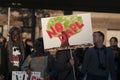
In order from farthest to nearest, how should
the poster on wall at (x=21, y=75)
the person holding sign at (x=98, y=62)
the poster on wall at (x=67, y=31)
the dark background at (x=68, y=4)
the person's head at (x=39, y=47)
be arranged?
the dark background at (x=68, y=4) < the poster on wall at (x=67, y=31) < the person's head at (x=39, y=47) < the poster on wall at (x=21, y=75) < the person holding sign at (x=98, y=62)

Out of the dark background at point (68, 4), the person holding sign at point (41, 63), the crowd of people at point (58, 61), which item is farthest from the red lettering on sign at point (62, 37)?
the dark background at point (68, 4)

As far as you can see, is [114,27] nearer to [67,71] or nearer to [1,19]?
[1,19]

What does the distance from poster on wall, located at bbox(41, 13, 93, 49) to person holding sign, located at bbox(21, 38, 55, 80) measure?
14 cm

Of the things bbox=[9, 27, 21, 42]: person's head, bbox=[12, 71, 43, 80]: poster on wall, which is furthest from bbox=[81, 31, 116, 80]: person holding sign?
bbox=[9, 27, 21, 42]: person's head

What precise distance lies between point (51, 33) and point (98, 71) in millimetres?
1196

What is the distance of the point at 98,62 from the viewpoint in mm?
8008

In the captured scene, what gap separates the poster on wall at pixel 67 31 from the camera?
861 cm

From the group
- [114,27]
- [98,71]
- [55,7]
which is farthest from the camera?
[114,27]

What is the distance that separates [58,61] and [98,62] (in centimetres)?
86

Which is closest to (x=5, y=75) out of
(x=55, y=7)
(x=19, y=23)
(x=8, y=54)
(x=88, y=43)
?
(x=8, y=54)

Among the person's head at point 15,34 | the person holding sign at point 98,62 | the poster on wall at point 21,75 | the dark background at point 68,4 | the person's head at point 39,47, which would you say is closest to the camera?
the person holding sign at point 98,62

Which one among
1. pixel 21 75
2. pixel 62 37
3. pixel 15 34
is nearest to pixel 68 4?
pixel 15 34

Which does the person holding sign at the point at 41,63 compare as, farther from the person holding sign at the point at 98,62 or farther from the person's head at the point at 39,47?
the person holding sign at the point at 98,62

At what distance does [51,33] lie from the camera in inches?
342
